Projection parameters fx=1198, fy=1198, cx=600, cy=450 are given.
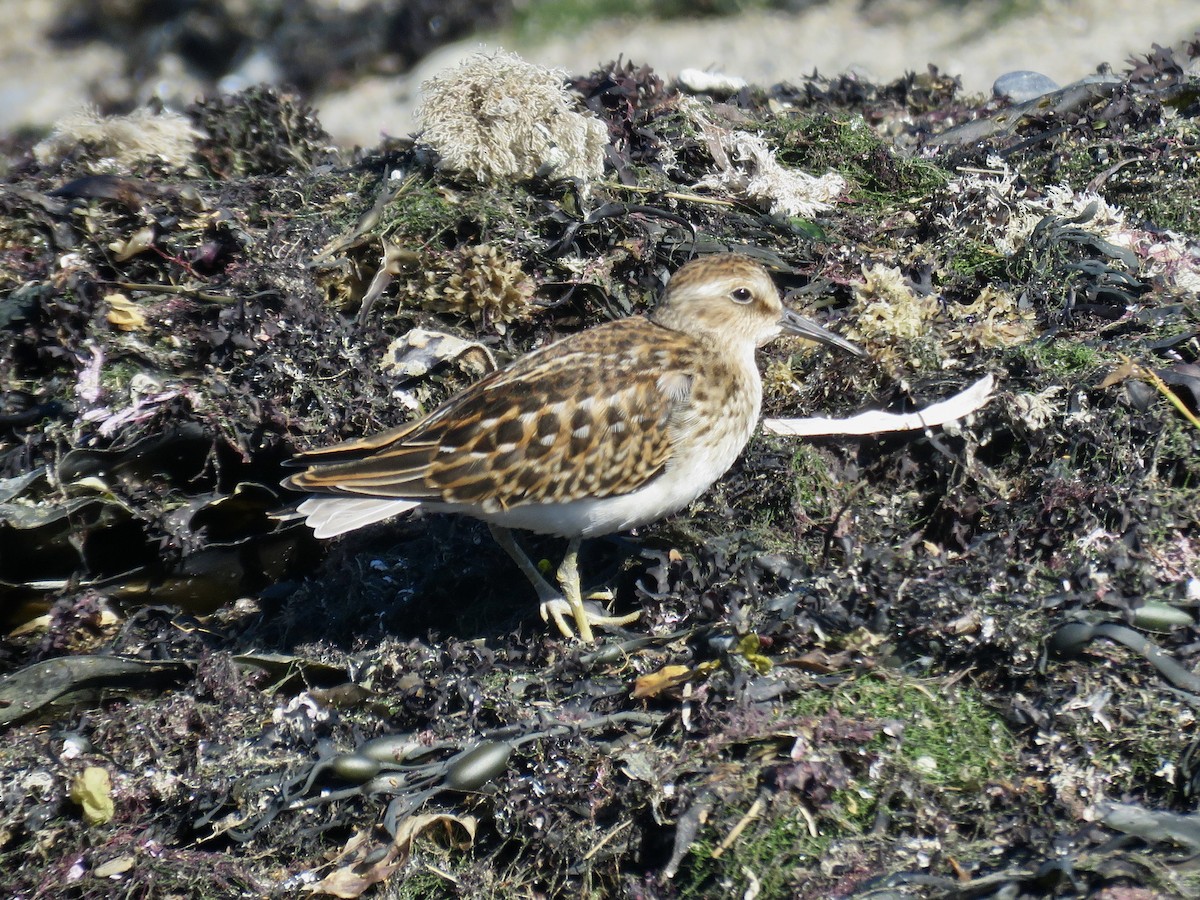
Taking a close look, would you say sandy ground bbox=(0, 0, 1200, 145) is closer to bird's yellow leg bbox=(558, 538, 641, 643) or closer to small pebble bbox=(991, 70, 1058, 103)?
small pebble bbox=(991, 70, 1058, 103)

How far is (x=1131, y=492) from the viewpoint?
4.34 m

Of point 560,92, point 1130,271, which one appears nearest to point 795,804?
point 1130,271

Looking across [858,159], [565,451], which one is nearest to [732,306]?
[565,451]

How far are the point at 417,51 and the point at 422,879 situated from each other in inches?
461

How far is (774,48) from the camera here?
12805mm

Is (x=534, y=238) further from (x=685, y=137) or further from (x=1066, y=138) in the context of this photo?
(x=1066, y=138)

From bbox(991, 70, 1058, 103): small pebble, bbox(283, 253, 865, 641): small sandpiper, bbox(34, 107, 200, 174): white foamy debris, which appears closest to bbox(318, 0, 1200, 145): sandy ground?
bbox(991, 70, 1058, 103): small pebble

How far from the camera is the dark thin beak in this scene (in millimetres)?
4930

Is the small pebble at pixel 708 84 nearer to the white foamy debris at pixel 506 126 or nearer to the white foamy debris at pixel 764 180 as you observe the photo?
the white foamy debris at pixel 764 180

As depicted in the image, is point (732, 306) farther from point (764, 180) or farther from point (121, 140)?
point (121, 140)

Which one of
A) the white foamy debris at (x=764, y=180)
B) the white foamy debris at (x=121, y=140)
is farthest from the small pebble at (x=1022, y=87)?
the white foamy debris at (x=121, y=140)

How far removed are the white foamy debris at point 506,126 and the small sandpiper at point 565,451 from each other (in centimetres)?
132

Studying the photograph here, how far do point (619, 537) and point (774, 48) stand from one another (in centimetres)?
920

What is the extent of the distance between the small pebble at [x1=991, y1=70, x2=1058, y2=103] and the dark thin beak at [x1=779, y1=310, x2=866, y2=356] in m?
2.84
